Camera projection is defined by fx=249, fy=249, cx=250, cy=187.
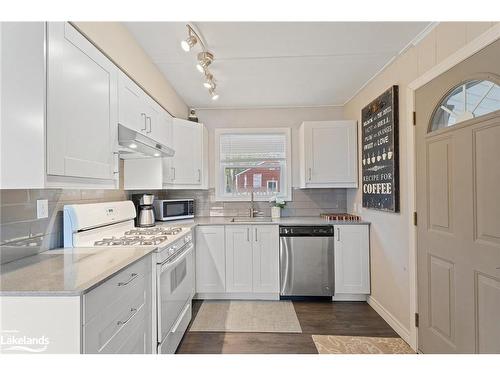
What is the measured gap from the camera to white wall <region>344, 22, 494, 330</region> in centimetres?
163

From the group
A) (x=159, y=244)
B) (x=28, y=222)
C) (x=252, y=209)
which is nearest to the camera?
(x=28, y=222)

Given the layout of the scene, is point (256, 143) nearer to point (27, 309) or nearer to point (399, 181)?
point (399, 181)

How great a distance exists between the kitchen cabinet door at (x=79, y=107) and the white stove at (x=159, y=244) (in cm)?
46

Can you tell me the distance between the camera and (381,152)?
245 centimetres

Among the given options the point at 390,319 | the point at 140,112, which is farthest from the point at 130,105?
the point at 390,319

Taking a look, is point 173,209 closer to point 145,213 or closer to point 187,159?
point 145,213

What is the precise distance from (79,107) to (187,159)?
175 cm

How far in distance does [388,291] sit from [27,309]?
8.85ft

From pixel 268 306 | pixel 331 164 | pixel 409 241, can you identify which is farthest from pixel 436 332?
pixel 331 164

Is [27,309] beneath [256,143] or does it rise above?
beneath

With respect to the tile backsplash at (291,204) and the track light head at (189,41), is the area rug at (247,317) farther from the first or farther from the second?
the track light head at (189,41)

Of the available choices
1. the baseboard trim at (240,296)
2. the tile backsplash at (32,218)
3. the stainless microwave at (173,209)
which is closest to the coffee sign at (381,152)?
the baseboard trim at (240,296)

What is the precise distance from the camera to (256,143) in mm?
3570

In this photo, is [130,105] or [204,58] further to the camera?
[204,58]
